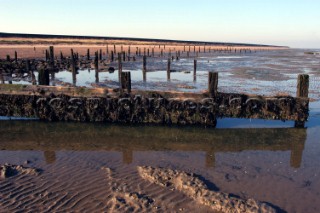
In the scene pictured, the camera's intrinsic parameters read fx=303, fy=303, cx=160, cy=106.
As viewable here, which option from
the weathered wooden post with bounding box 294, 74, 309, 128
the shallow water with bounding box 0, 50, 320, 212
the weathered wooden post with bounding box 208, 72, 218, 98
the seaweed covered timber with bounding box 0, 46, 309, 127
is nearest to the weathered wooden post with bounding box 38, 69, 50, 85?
the seaweed covered timber with bounding box 0, 46, 309, 127

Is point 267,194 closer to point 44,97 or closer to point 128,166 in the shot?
point 128,166

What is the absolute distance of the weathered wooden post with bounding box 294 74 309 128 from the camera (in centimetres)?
1079

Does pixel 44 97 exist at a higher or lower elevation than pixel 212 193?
higher

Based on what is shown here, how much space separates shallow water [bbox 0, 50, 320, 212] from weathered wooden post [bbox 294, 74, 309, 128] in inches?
12.9

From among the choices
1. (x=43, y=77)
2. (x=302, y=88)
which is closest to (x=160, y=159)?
(x=302, y=88)

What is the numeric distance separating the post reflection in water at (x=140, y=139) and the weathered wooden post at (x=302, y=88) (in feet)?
1.25

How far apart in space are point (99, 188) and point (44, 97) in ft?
20.3

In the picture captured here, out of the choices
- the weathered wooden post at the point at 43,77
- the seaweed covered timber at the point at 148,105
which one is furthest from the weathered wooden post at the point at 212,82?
Answer: the weathered wooden post at the point at 43,77

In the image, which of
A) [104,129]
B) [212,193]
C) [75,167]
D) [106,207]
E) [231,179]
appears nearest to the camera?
[106,207]

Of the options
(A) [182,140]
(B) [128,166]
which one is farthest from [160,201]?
(A) [182,140]

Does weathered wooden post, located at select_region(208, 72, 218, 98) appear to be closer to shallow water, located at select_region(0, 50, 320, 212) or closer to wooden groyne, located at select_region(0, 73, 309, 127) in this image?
wooden groyne, located at select_region(0, 73, 309, 127)

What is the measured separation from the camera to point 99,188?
246 inches

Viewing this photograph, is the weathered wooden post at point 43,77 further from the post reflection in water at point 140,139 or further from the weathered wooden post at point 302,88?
the weathered wooden post at point 302,88

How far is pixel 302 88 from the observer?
36.0 feet
